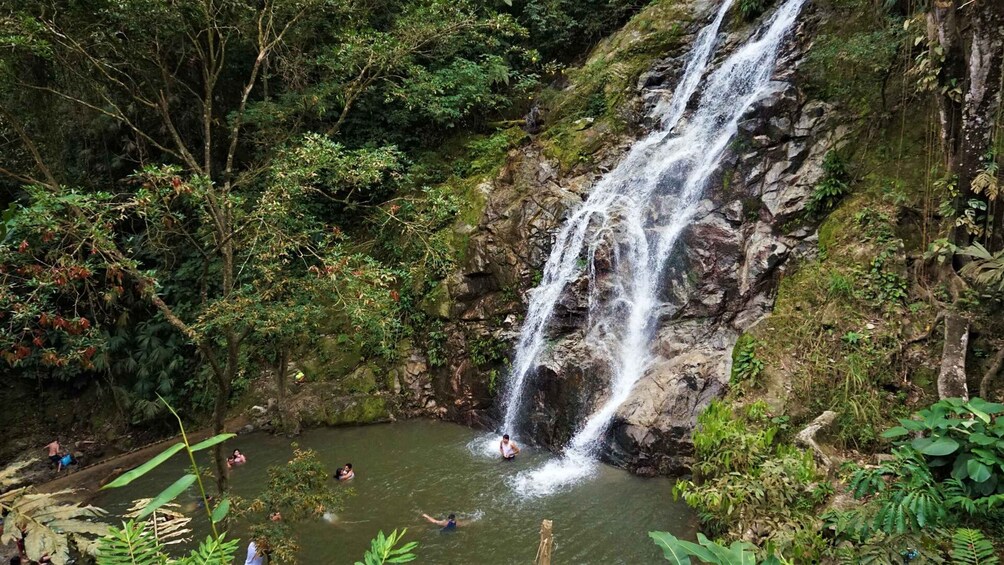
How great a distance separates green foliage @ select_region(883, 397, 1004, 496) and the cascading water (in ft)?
17.6

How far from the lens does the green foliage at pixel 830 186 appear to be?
8.43m

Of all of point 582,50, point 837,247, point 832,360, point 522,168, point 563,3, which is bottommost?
point 832,360

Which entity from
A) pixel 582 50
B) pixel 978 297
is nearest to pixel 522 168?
pixel 582 50

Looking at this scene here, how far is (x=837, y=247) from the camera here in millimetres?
7996

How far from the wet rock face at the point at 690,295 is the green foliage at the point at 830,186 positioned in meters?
0.23

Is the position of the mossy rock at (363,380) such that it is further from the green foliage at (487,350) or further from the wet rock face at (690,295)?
the green foliage at (487,350)

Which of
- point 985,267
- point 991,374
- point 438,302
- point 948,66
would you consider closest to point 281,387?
point 438,302

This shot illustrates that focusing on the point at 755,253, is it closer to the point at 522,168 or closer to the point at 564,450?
the point at 564,450

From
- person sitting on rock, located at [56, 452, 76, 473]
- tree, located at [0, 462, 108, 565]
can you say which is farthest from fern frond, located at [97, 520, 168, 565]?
person sitting on rock, located at [56, 452, 76, 473]

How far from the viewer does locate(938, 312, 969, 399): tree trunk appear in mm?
5715

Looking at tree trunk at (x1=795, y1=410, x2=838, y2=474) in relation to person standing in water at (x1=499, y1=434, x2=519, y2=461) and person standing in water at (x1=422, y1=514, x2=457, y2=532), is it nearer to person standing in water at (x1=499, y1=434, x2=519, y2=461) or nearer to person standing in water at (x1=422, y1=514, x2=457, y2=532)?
person standing in water at (x1=422, y1=514, x2=457, y2=532)

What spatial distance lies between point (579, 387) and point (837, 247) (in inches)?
193

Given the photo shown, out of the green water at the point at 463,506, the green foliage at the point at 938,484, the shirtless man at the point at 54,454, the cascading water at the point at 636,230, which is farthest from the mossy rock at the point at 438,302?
the green foliage at the point at 938,484

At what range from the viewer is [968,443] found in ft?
13.5
